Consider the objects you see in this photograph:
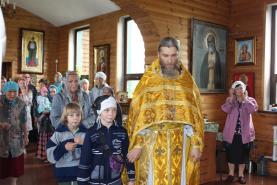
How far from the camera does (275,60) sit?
641 cm

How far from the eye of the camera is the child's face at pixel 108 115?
2361mm

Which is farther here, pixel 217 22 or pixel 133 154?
pixel 217 22

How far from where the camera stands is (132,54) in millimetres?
8422

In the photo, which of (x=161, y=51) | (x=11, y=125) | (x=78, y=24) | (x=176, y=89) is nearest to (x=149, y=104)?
(x=176, y=89)

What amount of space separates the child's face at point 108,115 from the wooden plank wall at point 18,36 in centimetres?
797

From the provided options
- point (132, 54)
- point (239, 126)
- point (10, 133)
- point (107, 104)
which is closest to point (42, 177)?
point (10, 133)

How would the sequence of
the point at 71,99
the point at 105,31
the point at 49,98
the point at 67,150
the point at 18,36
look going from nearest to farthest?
the point at 67,150, the point at 71,99, the point at 49,98, the point at 105,31, the point at 18,36

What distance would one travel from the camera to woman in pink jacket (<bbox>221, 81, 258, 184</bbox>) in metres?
5.29

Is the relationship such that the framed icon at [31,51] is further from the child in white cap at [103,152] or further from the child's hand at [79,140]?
the child in white cap at [103,152]

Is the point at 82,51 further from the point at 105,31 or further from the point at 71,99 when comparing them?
the point at 71,99

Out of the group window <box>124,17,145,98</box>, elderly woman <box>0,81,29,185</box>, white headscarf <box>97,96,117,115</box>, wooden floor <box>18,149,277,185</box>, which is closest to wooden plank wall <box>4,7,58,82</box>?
window <box>124,17,145,98</box>

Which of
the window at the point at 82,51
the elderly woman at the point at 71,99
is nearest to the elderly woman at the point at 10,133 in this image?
the elderly woman at the point at 71,99

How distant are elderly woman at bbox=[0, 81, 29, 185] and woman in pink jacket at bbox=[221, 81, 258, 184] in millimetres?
2922

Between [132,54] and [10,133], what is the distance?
4.73m
